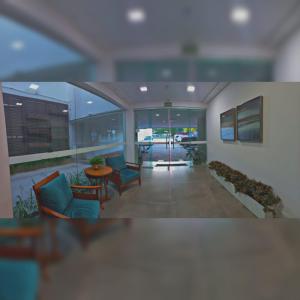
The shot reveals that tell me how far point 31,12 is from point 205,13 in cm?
39

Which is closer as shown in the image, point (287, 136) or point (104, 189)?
point (287, 136)

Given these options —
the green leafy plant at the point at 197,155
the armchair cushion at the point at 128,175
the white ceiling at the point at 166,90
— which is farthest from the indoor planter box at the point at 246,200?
the white ceiling at the point at 166,90

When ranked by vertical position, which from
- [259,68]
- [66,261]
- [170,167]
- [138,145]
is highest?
[259,68]

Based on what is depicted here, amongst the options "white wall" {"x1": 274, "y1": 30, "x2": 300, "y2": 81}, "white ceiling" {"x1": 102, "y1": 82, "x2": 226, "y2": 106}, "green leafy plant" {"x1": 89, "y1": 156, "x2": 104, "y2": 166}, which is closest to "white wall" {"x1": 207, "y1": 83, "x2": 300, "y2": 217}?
"white ceiling" {"x1": 102, "y1": 82, "x2": 226, "y2": 106}

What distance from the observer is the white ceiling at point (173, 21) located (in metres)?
0.35

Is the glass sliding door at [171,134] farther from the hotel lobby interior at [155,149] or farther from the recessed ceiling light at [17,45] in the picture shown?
the recessed ceiling light at [17,45]

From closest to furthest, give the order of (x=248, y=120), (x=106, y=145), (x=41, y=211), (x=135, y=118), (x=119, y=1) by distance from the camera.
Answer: (x=119, y=1)
(x=41, y=211)
(x=135, y=118)
(x=248, y=120)
(x=106, y=145)

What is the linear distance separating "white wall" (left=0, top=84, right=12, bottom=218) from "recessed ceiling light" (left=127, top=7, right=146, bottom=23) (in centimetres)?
153

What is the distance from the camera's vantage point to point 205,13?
14.5 inches

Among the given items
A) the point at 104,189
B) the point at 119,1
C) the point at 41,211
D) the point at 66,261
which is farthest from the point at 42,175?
the point at 119,1

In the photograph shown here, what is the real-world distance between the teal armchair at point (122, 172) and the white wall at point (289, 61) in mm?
2065

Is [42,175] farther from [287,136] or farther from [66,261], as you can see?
[287,136]

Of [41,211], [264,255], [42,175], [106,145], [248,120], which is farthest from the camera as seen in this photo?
[106,145]

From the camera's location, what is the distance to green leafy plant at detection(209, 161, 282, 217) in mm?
1722
